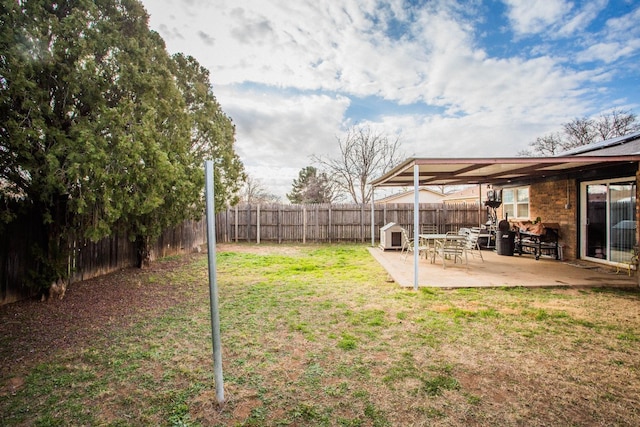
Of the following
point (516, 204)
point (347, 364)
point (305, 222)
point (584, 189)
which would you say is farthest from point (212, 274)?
point (516, 204)

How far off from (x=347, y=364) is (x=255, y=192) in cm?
3119

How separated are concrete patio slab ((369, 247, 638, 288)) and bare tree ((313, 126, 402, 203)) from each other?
51.8 feet

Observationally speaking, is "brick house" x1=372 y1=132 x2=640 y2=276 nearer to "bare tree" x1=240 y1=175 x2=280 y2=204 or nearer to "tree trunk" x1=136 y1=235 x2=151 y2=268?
"tree trunk" x1=136 y1=235 x2=151 y2=268

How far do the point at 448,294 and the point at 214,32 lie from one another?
8.16 metres

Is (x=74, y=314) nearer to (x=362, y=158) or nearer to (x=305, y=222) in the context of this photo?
(x=305, y=222)

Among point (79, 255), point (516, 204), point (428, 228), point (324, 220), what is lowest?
point (79, 255)

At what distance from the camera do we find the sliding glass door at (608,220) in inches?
278

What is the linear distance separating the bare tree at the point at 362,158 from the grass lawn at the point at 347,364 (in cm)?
1966

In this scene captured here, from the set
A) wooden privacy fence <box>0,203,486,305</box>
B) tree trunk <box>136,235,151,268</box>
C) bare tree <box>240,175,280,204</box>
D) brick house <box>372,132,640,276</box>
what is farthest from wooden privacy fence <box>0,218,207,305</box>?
bare tree <box>240,175,280,204</box>

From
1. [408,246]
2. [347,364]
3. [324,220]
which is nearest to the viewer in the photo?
[347,364]

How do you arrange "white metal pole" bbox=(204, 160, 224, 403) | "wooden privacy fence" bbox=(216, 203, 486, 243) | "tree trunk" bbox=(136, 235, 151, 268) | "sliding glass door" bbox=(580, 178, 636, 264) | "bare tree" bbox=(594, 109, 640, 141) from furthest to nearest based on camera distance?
"bare tree" bbox=(594, 109, 640, 141), "wooden privacy fence" bbox=(216, 203, 486, 243), "tree trunk" bbox=(136, 235, 151, 268), "sliding glass door" bbox=(580, 178, 636, 264), "white metal pole" bbox=(204, 160, 224, 403)

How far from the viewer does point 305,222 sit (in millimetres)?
14336

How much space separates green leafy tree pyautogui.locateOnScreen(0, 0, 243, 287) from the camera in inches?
150

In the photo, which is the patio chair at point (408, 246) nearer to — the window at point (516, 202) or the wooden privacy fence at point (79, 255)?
the window at point (516, 202)
